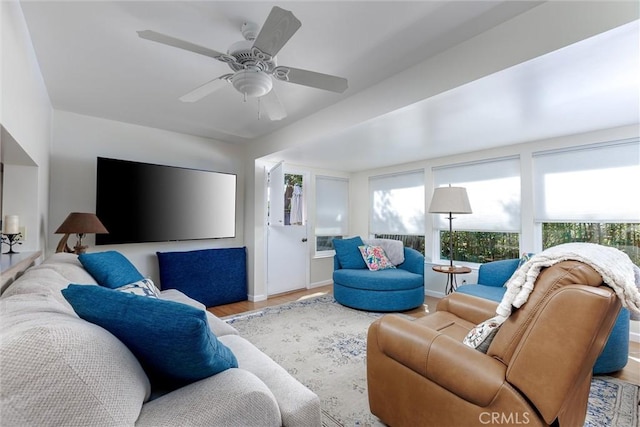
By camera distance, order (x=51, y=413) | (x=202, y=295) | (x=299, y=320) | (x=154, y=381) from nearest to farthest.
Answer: (x=51, y=413), (x=154, y=381), (x=299, y=320), (x=202, y=295)

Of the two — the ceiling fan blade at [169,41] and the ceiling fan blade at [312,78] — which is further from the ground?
the ceiling fan blade at [169,41]

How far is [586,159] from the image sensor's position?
3.18m

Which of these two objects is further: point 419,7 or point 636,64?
point 636,64

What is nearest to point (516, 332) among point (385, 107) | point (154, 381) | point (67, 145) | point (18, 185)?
point (154, 381)

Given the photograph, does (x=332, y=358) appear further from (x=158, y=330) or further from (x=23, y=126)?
(x=23, y=126)

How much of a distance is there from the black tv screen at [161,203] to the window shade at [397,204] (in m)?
2.62

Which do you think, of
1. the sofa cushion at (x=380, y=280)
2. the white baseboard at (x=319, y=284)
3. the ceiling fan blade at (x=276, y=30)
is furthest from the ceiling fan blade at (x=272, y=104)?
the white baseboard at (x=319, y=284)

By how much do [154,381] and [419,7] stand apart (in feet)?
7.04

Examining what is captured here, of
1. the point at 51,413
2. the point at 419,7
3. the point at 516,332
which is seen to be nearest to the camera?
the point at 51,413

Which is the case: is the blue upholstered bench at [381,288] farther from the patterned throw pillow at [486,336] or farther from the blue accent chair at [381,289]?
the patterned throw pillow at [486,336]

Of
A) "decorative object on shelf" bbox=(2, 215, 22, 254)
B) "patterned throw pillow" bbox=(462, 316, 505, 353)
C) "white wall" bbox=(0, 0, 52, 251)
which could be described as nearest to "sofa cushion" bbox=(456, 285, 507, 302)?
"patterned throw pillow" bbox=(462, 316, 505, 353)

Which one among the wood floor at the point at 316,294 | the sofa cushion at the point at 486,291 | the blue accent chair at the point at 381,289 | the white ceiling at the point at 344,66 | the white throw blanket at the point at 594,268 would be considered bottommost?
the wood floor at the point at 316,294

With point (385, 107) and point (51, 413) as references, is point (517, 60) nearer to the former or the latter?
point (385, 107)

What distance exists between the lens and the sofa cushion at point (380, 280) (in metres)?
3.61
